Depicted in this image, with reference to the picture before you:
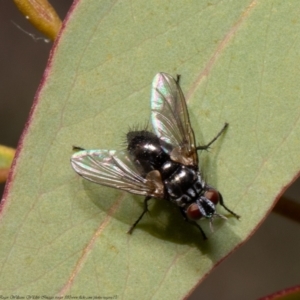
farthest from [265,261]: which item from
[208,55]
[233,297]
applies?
[208,55]

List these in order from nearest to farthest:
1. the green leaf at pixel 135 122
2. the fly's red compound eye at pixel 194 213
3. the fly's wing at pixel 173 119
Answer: the green leaf at pixel 135 122, the fly's wing at pixel 173 119, the fly's red compound eye at pixel 194 213

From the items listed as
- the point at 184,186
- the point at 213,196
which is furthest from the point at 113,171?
the point at 213,196

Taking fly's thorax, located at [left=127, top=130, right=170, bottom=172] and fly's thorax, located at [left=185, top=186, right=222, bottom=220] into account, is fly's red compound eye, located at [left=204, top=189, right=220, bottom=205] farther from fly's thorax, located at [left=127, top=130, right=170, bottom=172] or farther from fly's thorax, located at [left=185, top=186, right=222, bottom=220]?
fly's thorax, located at [left=127, top=130, right=170, bottom=172]

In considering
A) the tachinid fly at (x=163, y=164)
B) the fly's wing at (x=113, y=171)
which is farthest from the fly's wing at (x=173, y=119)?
the fly's wing at (x=113, y=171)

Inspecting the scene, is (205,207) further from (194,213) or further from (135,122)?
(135,122)

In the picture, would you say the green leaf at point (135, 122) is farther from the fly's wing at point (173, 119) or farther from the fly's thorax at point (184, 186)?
the fly's thorax at point (184, 186)

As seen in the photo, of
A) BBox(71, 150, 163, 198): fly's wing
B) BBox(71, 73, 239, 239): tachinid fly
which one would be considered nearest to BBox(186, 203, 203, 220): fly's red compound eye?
BBox(71, 73, 239, 239): tachinid fly
